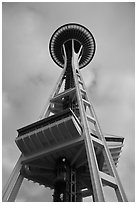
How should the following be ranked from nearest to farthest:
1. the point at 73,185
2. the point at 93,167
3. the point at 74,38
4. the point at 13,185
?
the point at 93,167 → the point at 13,185 → the point at 73,185 → the point at 74,38

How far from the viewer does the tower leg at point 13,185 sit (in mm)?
26487

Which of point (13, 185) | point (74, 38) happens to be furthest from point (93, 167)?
point (74, 38)

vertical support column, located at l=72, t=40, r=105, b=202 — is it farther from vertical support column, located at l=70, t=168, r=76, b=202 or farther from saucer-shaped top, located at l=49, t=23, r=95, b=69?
saucer-shaped top, located at l=49, t=23, r=95, b=69

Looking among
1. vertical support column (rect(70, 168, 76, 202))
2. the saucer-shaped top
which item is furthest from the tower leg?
the saucer-shaped top

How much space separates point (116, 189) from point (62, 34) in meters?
43.5

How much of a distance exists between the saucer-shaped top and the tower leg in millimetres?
35464

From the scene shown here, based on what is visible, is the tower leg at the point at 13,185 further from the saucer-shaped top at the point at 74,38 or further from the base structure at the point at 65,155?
the saucer-shaped top at the point at 74,38

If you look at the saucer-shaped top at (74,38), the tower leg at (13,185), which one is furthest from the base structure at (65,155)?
the saucer-shaped top at (74,38)

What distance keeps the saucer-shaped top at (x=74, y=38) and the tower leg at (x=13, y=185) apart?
3546cm

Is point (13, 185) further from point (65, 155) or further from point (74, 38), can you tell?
point (74, 38)

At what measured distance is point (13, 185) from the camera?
1093 inches

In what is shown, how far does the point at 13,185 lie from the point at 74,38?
4089 centimetres

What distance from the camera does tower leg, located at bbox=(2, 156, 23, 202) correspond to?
2649 cm

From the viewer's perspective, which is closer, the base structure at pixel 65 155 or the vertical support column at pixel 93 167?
the vertical support column at pixel 93 167
